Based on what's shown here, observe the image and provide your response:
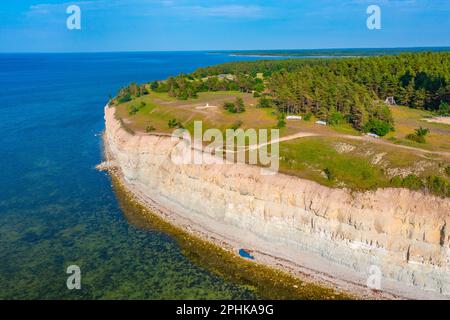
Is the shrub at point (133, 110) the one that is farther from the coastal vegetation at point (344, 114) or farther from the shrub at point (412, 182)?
the shrub at point (412, 182)

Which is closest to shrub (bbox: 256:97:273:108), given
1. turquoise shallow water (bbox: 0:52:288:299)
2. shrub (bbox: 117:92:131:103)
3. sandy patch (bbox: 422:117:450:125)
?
sandy patch (bbox: 422:117:450:125)

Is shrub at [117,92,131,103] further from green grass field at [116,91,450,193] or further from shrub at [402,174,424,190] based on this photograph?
shrub at [402,174,424,190]

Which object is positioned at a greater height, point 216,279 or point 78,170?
point 78,170

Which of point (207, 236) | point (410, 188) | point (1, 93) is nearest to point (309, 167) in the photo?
point (410, 188)

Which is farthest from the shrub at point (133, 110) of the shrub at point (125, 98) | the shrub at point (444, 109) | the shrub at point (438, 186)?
the shrub at point (444, 109)

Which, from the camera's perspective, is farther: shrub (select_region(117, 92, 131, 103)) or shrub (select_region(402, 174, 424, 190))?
shrub (select_region(117, 92, 131, 103))
